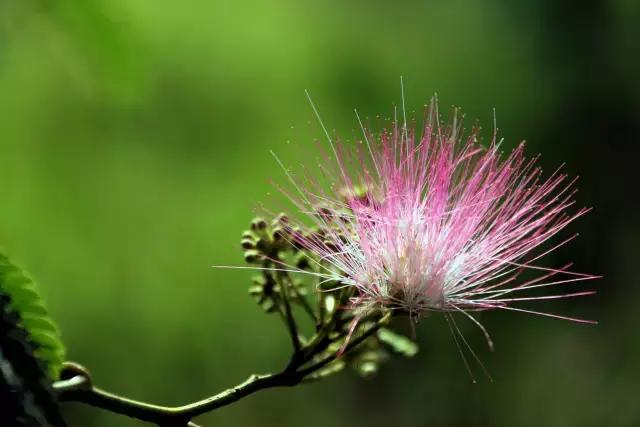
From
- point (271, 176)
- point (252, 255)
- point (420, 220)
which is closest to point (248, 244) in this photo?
point (252, 255)

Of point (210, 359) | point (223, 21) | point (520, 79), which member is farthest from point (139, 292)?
point (520, 79)

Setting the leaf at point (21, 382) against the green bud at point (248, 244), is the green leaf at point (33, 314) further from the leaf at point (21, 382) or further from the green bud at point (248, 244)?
the green bud at point (248, 244)

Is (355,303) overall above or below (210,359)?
above

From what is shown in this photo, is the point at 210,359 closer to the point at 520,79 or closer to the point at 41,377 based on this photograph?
the point at 520,79

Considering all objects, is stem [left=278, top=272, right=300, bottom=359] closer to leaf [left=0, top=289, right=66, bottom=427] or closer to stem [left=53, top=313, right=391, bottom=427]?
stem [left=53, top=313, right=391, bottom=427]

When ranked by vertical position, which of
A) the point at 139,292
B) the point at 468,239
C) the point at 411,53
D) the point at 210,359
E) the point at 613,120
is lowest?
the point at 210,359
